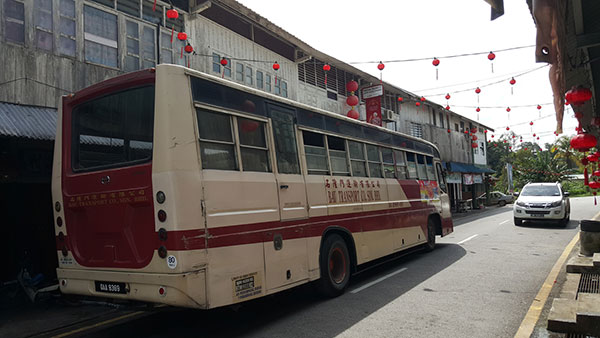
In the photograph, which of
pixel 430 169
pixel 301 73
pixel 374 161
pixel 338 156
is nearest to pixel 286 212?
pixel 338 156

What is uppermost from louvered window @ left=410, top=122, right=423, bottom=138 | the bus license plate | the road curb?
louvered window @ left=410, top=122, right=423, bottom=138

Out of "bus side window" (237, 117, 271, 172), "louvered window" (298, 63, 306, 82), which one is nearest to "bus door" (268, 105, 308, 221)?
"bus side window" (237, 117, 271, 172)

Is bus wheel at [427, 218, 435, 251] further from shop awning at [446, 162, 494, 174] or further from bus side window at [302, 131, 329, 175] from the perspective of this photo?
shop awning at [446, 162, 494, 174]

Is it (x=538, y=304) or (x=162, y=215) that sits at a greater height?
(x=162, y=215)

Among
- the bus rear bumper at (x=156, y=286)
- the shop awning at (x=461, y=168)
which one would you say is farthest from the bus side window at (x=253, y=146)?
the shop awning at (x=461, y=168)

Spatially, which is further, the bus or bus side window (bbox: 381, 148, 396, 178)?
bus side window (bbox: 381, 148, 396, 178)

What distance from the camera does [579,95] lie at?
5.68 meters

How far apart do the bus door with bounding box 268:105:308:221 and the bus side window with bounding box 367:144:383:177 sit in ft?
8.14

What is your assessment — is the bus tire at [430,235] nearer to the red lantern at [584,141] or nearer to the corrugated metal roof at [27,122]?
the red lantern at [584,141]

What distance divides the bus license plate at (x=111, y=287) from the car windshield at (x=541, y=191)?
16.5 m

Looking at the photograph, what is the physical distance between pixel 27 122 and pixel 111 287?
14.6 ft

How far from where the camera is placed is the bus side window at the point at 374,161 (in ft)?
26.7

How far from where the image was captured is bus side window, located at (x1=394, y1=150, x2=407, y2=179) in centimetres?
925

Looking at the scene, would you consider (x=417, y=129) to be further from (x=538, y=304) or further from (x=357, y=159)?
(x=538, y=304)
